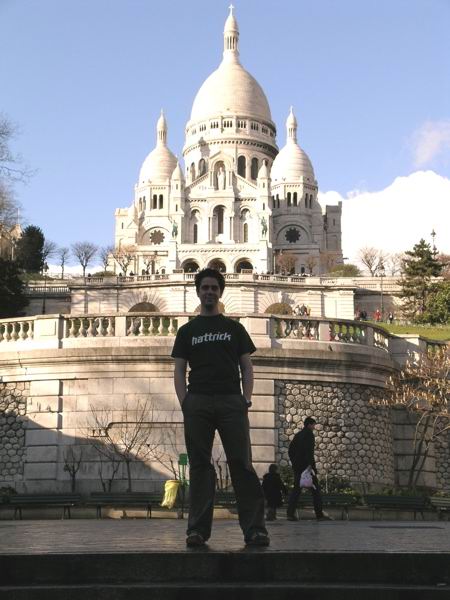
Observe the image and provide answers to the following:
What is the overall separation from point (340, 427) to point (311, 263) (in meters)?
125

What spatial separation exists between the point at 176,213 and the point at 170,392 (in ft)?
460

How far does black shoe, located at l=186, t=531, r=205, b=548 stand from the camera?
912 centimetres

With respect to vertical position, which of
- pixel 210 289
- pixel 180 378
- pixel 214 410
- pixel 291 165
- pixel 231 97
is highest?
pixel 231 97

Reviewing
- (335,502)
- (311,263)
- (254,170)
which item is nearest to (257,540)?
(335,502)

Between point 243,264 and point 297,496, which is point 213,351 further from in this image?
point 243,264

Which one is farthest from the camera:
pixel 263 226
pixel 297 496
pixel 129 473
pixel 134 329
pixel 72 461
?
pixel 263 226

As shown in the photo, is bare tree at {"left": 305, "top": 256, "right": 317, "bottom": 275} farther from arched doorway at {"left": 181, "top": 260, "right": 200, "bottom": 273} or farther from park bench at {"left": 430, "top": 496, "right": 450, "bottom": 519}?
park bench at {"left": 430, "top": 496, "right": 450, "bottom": 519}

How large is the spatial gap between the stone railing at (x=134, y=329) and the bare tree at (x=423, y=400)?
58.6 inches

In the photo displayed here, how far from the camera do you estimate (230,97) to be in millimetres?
185000

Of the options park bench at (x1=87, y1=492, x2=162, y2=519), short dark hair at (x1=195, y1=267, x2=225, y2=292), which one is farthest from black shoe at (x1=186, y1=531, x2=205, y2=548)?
park bench at (x1=87, y1=492, x2=162, y2=519)

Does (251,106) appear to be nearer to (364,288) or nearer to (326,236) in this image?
(326,236)

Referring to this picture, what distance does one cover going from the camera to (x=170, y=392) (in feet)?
79.8
